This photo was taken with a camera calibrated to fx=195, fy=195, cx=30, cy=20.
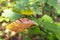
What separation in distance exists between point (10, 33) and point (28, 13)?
0.14 meters

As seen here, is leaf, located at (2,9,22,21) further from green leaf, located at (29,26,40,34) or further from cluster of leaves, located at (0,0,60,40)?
green leaf, located at (29,26,40,34)

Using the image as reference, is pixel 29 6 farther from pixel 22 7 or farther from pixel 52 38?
pixel 52 38

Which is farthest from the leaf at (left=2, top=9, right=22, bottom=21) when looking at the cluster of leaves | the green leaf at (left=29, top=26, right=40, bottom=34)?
the green leaf at (left=29, top=26, right=40, bottom=34)

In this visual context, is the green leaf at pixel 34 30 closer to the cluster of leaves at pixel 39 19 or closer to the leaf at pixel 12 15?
the cluster of leaves at pixel 39 19

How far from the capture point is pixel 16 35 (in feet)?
A: 3.45

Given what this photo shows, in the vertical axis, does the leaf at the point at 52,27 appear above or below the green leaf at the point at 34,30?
above

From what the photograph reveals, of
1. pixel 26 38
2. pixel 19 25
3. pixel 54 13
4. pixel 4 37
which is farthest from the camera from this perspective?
pixel 54 13

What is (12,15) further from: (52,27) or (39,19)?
(52,27)

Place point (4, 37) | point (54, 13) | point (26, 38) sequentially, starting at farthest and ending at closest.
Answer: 1. point (54, 13)
2. point (4, 37)
3. point (26, 38)

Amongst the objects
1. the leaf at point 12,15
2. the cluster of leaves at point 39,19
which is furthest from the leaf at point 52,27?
the leaf at point 12,15

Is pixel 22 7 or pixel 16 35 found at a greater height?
pixel 22 7

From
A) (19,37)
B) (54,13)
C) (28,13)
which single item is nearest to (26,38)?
(19,37)

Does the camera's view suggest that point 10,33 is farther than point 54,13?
No

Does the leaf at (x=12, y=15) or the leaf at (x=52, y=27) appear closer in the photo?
the leaf at (x=52, y=27)
